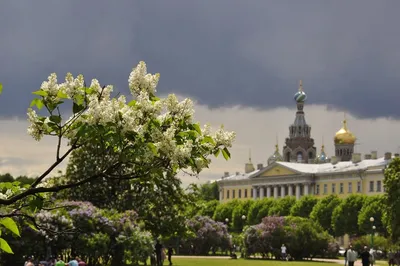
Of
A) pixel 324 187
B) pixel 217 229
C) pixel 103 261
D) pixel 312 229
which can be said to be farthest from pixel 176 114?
pixel 324 187

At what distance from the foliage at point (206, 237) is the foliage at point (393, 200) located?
1772cm

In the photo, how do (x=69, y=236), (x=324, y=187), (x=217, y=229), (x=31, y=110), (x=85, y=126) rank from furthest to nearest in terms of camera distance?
(x=324, y=187) → (x=217, y=229) → (x=69, y=236) → (x=31, y=110) → (x=85, y=126)

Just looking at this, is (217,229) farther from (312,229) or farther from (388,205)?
(388,205)

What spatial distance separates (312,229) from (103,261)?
30.3m

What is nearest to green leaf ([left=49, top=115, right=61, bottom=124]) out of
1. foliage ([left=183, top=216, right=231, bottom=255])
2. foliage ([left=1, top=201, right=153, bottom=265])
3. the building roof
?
foliage ([left=1, top=201, right=153, bottom=265])

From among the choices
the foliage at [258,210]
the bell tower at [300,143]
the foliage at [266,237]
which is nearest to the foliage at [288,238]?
the foliage at [266,237]

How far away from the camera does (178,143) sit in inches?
323

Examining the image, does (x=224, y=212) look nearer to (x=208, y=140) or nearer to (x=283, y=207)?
(x=283, y=207)

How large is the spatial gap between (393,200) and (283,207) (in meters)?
55.7

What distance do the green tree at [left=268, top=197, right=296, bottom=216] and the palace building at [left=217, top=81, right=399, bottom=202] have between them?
10070mm

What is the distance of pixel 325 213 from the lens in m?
104

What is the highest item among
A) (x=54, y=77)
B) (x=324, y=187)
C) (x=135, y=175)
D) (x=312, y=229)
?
(x=324, y=187)

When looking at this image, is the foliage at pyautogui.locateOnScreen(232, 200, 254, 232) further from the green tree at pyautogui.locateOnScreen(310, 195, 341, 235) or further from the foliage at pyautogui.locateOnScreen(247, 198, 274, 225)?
the green tree at pyautogui.locateOnScreen(310, 195, 341, 235)

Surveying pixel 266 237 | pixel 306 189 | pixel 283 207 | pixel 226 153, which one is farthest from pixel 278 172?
pixel 226 153
